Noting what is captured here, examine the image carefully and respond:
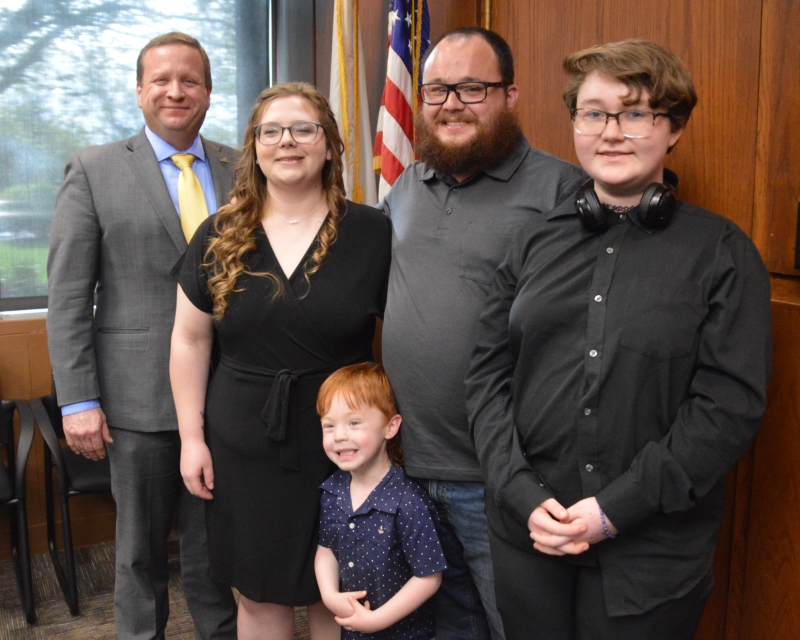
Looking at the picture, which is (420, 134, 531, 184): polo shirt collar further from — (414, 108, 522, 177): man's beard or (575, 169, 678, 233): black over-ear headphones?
(575, 169, 678, 233): black over-ear headphones

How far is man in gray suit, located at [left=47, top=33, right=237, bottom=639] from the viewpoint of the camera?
→ 2.11 m

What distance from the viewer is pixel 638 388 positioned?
51.6 inches

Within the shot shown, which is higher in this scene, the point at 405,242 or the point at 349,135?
the point at 349,135

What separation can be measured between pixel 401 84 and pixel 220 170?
100cm

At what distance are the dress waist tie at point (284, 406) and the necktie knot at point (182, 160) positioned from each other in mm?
713

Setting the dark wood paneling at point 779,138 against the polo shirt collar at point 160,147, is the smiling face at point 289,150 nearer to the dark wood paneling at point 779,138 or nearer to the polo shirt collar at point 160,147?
the polo shirt collar at point 160,147

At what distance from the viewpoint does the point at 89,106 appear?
348cm

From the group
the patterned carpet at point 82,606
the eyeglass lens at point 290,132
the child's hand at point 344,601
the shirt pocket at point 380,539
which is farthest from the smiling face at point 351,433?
A: the patterned carpet at point 82,606

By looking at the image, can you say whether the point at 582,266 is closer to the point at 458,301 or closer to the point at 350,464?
the point at 458,301

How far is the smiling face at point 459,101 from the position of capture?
6.01ft

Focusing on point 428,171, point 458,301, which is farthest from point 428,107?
point 458,301

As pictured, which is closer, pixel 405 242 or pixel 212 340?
pixel 405 242

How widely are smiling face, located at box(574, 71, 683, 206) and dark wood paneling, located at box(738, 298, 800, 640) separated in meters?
0.44

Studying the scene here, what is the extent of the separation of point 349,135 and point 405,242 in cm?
155
